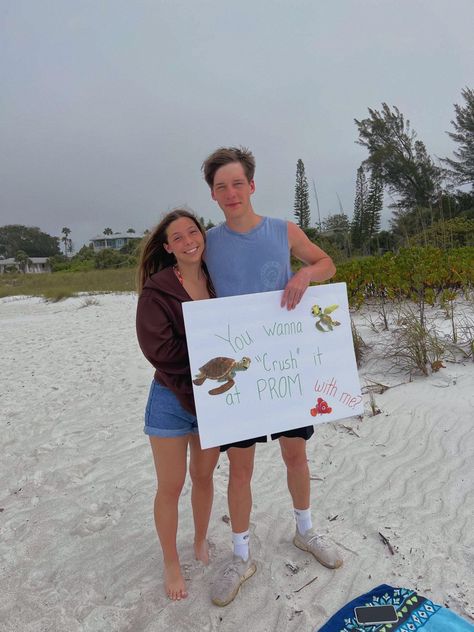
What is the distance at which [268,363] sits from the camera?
1851 mm

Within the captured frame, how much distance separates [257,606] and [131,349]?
5898 millimetres

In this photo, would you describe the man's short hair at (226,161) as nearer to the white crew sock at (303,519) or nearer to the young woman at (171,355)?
the young woman at (171,355)

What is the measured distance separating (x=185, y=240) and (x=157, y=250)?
21cm

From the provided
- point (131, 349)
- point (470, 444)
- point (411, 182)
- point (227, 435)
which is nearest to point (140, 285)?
point (227, 435)

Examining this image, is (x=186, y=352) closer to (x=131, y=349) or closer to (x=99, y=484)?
(x=99, y=484)

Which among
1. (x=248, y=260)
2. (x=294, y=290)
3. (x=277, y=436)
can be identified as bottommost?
(x=277, y=436)

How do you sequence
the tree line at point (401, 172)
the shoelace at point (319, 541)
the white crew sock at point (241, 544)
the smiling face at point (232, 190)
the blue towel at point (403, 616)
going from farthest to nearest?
1. the tree line at point (401, 172)
2. the shoelace at point (319, 541)
3. the white crew sock at point (241, 544)
4. the smiling face at point (232, 190)
5. the blue towel at point (403, 616)

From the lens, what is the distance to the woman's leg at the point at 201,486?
1.98 m

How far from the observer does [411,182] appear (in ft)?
105

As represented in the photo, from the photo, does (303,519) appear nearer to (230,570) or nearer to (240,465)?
(230,570)

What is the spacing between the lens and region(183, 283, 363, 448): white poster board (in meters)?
1.72

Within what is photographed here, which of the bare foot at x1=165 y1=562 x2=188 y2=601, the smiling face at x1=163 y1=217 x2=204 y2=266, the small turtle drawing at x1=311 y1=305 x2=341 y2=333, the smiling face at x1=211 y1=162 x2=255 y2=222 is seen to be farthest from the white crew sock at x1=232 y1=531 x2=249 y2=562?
the smiling face at x1=211 y1=162 x2=255 y2=222

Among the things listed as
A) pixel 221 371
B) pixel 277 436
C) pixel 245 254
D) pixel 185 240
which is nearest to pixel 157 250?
pixel 185 240

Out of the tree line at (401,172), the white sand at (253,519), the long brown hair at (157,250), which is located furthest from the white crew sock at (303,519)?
the tree line at (401,172)
